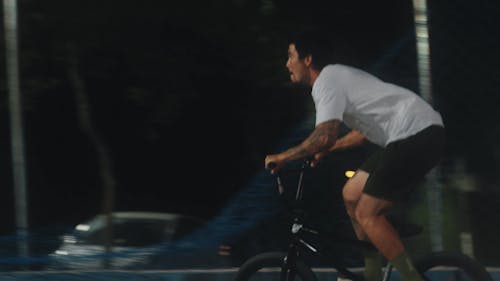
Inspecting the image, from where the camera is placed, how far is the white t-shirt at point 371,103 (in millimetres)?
4754

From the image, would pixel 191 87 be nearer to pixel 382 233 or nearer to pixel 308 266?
pixel 308 266

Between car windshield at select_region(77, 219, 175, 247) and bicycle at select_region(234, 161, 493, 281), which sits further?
car windshield at select_region(77, 219, 175, 247)

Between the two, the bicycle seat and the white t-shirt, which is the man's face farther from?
the bicycle seat

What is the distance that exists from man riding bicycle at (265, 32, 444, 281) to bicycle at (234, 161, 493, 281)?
163 mm

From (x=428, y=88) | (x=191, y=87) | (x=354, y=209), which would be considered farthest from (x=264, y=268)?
(x=191, y=87)

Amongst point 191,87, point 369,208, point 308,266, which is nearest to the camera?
point 369,208

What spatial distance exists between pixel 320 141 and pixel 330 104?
0.17 meters

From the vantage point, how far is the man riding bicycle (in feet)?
15.5

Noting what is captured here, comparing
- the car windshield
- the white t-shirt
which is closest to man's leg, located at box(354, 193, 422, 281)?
the white t-shirt

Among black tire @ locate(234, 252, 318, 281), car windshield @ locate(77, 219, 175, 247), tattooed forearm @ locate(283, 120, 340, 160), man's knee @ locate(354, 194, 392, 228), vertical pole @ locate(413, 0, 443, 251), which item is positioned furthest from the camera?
car windshield @ locate(77, 219, 175, 247)

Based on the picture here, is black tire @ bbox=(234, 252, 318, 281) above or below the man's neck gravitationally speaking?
below

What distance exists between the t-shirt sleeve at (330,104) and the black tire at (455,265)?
31.8 inches

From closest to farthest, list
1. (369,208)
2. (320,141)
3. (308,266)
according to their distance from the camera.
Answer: (320,141), (369,208), (308,266)

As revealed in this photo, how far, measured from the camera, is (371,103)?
482 cm
